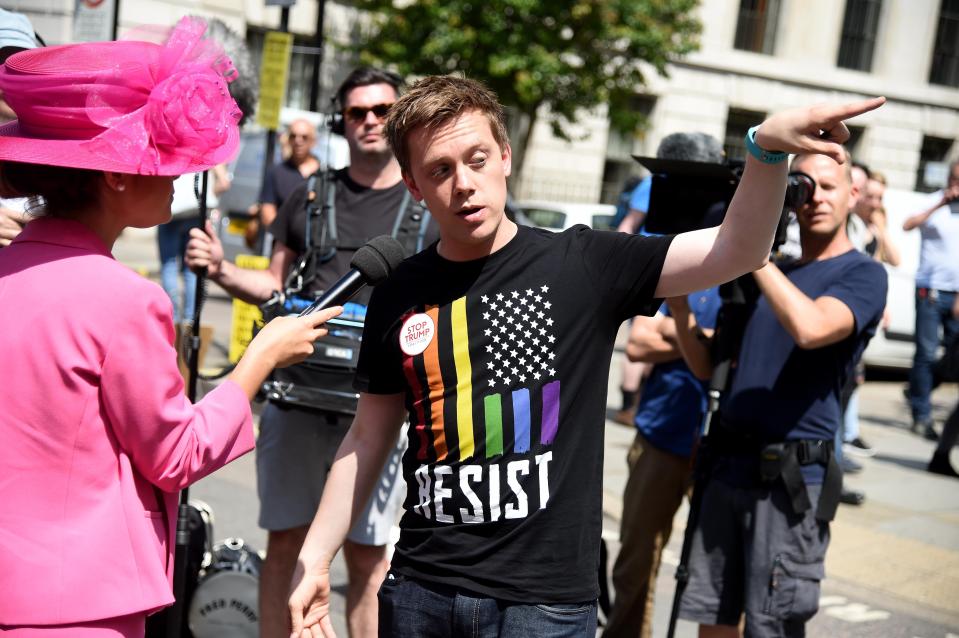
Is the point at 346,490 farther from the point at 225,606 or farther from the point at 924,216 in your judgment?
the point at 924,216

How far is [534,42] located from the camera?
22016mm

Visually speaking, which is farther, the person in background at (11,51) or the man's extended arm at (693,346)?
the man's extended arm at (693,346)

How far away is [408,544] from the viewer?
8.48 feet

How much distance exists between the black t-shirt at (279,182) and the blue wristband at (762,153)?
7.49m

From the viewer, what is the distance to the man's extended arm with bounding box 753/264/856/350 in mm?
3387

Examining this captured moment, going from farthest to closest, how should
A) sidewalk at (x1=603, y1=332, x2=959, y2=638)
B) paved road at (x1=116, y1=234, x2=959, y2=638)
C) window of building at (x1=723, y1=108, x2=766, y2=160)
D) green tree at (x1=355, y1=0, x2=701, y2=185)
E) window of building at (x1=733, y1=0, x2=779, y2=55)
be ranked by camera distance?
window of building at (x1=723, y1=108, x2=766, y2=160), window of building at (x1=733, y1=0, x2=779, y2=55), green tree at (x1=355, y1=0, x2=701, y2=185), sidewalk at (x1=603, y1=332, x2=959, y2=638), paved road at (x1=116, y1=234, x2=959, y2=638)

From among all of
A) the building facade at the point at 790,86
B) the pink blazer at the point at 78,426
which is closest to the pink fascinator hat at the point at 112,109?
the pink blazer at the point at 78,426

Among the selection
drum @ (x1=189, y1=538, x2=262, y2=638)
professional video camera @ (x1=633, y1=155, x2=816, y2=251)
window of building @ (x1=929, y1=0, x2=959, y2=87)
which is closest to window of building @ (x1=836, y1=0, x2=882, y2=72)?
window of building @ (x1=929, y1=0, x2=959, y2=87)

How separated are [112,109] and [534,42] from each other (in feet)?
67.7

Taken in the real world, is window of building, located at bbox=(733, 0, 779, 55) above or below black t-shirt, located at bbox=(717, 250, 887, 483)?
above

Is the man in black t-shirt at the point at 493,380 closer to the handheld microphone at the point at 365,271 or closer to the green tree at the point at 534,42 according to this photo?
the handheld microphone at the point at 365,271

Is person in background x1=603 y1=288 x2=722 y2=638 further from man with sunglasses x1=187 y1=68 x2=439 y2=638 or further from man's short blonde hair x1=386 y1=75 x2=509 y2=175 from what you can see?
man's short blonde hair x1=386 y1=75 x2=509 y2=175

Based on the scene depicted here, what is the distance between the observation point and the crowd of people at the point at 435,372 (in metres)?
2.01

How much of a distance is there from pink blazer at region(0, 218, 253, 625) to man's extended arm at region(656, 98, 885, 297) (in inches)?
44.1
